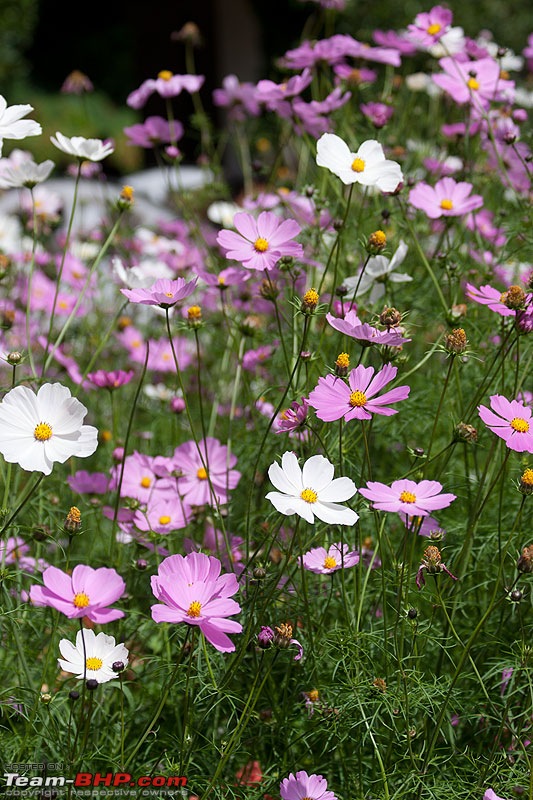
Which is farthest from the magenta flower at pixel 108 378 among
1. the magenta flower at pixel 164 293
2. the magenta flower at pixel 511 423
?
the magenta flower at pixel 511 423

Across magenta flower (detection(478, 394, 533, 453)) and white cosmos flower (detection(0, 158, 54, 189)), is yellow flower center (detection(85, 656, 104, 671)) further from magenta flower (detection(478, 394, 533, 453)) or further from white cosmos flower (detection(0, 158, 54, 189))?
white cosmos flower (detection(0, 158, 54, 189))

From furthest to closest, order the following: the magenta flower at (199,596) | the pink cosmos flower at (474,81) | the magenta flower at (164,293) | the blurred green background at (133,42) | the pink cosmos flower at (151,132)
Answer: the blurred green background at (133,42) → the pink cosmos flower at (151,132) → the pink cosmos flower at (474,81) → the magenta flower at (164,293) → the magenta flower at (199,596)

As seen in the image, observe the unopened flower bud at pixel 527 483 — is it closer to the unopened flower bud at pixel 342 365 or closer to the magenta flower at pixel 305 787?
the unopened flower bud at pixel 342 365

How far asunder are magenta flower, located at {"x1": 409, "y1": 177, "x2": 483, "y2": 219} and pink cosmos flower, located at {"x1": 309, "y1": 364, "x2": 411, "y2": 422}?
350 millimetres

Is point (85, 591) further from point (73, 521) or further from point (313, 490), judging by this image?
point (313, 490)

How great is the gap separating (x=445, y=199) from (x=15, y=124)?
508 mm

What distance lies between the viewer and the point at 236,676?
89 centimetres

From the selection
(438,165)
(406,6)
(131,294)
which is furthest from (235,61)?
(131,294)

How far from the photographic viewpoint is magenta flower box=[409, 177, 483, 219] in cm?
107

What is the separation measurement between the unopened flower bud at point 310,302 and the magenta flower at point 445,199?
32 cm

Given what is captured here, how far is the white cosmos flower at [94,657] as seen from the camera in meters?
0.77

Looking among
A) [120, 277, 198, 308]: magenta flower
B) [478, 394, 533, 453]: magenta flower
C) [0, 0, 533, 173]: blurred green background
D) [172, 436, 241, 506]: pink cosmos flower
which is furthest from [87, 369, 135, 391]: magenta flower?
[0, 0, 533, 173]: blurred green background

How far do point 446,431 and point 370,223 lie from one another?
34cm

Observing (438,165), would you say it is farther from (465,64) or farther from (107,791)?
(107,791)
